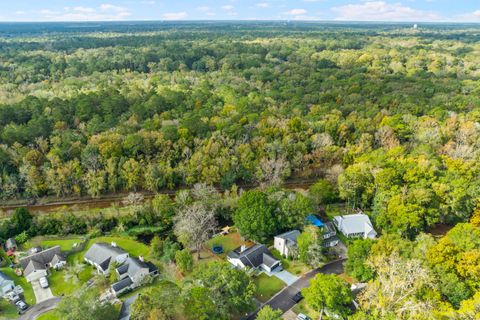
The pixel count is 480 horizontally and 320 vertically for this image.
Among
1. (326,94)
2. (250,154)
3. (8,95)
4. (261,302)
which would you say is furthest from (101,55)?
(261,302)

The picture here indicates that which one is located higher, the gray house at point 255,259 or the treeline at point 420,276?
the treeline at point 420,276

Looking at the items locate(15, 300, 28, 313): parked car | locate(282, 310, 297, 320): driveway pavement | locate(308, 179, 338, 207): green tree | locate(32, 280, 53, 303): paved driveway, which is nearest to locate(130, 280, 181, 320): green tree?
locate(282, 310, 297, 320): driveway pavement

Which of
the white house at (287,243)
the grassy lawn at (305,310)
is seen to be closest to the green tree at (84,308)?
the grassy lawn at (305,310)

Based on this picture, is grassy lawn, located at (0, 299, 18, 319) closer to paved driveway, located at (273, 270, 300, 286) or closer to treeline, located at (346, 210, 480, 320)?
paved driveway, located at (273, 270, 300, 286)

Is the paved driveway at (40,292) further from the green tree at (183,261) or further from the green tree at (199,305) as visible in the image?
the green tree at (199,305)

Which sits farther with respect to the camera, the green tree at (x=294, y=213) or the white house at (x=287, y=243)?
the green tree at (x=294, y=213)

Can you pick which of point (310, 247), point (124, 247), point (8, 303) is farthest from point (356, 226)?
point (8, 303)
